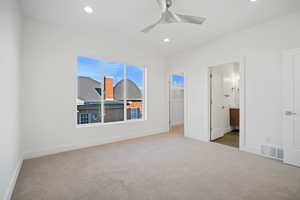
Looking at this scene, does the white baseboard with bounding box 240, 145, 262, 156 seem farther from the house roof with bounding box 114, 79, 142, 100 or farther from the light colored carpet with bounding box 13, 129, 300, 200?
the house roof with bounding box 114, 79, 142, 100

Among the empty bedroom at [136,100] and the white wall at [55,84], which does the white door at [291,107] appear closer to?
the empty bedroom at [136,100]

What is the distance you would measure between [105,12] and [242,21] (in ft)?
9.23

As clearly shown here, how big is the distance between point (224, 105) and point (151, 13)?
12.3 feet

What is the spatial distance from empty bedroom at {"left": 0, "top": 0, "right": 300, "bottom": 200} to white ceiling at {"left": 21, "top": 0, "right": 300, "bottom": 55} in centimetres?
2

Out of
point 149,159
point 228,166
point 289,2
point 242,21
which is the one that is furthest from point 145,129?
point 289,2

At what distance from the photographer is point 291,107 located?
2.69 meters

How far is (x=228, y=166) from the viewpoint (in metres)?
2.63

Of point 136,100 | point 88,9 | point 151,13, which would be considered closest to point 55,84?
point 88,9

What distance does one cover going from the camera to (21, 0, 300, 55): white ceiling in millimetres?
2492

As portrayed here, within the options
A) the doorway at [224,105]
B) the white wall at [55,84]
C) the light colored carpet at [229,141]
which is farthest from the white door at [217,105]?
the white wall at [55,84]

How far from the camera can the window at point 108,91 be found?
3783mm

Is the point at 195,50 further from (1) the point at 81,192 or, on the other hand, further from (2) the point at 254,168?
(1) the point at 81,192

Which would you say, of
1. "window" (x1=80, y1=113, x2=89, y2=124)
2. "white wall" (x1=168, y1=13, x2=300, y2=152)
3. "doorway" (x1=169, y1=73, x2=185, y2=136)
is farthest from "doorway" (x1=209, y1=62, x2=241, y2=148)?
"window" (x1=80, y1=113, x2=89, y2=124)

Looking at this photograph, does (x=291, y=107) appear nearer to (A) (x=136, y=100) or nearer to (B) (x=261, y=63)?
(B) (x=261, y=63)
